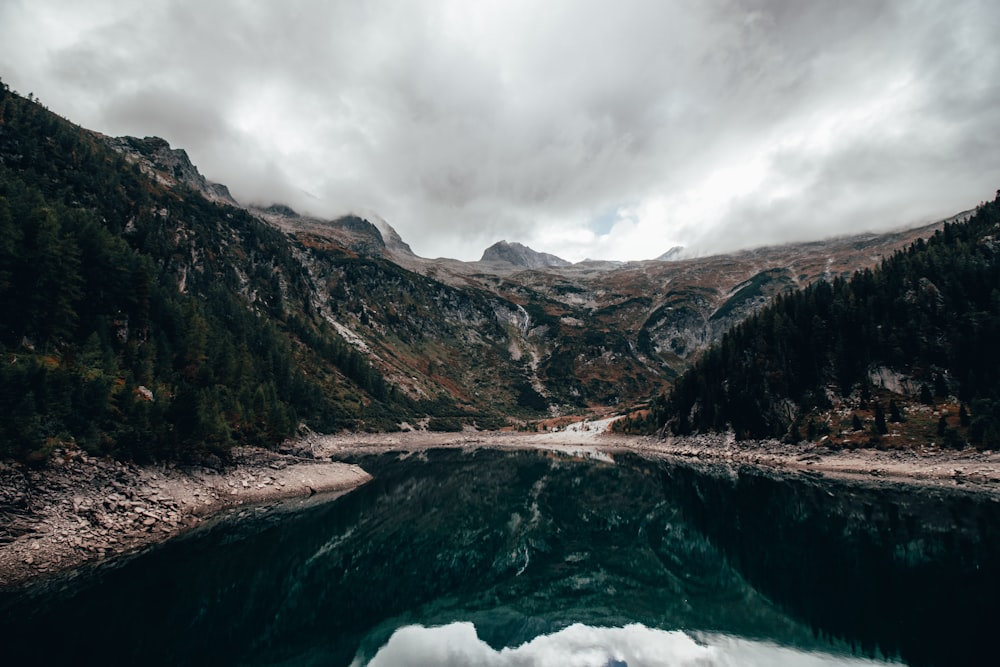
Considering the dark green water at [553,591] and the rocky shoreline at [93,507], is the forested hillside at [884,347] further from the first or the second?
the rocky shoreline at [93,507]

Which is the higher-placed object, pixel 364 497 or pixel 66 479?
pixel 66 479

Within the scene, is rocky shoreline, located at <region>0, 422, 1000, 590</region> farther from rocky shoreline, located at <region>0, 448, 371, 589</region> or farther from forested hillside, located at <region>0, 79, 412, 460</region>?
forested hillside, located at <region>0, 79, 412, 460</region>

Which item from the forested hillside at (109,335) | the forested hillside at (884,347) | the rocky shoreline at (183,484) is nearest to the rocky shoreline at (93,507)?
the rocky shoreline at (183,484)

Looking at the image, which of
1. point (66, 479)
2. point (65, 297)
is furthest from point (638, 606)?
point (65, 297)

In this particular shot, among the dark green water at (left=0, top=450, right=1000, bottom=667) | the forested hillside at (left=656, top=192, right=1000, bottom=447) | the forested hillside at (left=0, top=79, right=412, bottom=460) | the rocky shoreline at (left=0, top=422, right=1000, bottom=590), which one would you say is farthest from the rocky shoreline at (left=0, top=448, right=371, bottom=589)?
the forested hillside at (left=656, top=192, right=1000, bottom=447)

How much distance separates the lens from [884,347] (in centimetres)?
7231

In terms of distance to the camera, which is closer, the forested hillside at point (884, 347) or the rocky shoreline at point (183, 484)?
the rocky shoreline at point (183, 484)

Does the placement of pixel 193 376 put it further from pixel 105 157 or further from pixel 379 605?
pixel 105 157

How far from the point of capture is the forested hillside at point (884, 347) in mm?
62344

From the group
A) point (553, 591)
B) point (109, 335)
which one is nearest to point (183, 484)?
point (109, 335)

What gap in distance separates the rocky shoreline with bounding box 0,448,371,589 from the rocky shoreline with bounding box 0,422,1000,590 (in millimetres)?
64

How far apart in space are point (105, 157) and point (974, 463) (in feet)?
633

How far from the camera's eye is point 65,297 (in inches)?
1738

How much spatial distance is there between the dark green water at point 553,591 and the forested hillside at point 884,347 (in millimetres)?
30053
